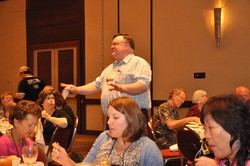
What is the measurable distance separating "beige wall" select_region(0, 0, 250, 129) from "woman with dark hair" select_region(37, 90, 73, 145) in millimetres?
3374

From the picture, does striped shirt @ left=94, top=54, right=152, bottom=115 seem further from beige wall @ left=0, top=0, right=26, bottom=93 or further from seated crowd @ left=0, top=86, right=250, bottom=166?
beige wall @ left=0, top=0, right=26, bottom=93

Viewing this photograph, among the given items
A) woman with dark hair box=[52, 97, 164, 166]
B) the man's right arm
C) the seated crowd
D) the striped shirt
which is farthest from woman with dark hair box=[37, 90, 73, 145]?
woman with dark hair box=[52, 97, 164, 166]

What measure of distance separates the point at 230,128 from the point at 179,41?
5750 millimetres

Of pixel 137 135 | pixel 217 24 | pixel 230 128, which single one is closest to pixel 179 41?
Answer: pixel 217 24

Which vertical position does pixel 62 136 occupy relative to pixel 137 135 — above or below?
below

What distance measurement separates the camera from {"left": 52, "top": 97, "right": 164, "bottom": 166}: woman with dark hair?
6.73 feet

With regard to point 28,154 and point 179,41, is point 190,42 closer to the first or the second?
point 179,41

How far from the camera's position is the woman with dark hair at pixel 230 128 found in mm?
1467

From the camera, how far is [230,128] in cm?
146

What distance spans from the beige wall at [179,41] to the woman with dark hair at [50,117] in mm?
3374

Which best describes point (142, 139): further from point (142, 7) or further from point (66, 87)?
point (142, 7)

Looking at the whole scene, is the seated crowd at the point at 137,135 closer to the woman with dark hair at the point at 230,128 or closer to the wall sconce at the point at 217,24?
the woman with dark hair at the point at 230,128

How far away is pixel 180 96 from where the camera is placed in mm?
4645

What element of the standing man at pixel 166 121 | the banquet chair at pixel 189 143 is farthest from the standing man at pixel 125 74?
the standing man at pixel 166 121
